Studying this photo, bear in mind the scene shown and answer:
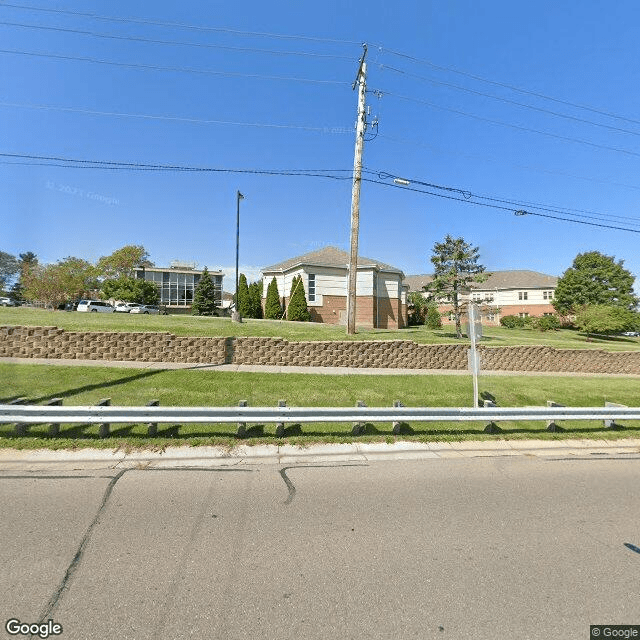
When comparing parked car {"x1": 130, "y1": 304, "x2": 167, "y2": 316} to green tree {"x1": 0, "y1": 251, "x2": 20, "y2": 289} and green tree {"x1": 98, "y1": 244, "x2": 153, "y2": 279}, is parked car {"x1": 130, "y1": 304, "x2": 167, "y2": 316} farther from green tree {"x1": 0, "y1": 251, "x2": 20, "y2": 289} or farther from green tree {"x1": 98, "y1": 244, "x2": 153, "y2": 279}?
green tree {"x1": 0, "y1": 251, "x2": 20, "y2": 289}

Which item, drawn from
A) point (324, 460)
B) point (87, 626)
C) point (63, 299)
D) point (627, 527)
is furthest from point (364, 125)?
point (63, 299)

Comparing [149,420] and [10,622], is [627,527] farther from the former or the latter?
[149,420]

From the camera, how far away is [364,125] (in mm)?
15203

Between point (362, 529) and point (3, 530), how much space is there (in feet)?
11.1

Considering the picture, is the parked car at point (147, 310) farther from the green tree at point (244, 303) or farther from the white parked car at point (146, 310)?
the green tree at point (244, 303)

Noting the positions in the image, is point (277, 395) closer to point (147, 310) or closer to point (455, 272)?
point (455, 272)

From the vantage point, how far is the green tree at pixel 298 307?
26.3 metres

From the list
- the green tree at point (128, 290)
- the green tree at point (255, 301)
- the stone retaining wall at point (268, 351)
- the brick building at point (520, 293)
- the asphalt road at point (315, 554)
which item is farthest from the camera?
the brick building at point (520, 293)

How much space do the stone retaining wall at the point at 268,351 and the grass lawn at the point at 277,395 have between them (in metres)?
1.48

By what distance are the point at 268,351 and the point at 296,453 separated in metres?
6.56

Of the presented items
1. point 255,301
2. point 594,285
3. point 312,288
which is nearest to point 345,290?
point 312,288

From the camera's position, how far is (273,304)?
29.4 metres

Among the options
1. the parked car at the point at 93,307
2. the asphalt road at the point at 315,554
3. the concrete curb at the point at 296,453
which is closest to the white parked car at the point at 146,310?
the parked car at the point at 93,307

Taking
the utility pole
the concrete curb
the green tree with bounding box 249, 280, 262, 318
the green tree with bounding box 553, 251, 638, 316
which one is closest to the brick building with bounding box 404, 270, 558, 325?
the green tree with bounding box 553, 251, 638, 316
